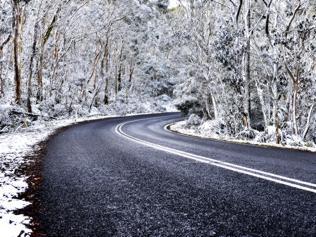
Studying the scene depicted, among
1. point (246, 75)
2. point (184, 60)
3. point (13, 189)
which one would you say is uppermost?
point (184, 60)

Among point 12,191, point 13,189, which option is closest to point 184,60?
point 13,189

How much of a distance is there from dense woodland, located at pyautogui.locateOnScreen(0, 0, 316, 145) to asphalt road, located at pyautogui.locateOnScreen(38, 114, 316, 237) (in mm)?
8028

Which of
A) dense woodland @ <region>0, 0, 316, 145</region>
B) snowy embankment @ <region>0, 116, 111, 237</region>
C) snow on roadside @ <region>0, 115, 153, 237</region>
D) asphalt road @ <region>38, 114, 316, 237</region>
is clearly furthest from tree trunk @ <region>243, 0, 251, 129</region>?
snow on roadside @ <region>0, 115, 153, 237</region>

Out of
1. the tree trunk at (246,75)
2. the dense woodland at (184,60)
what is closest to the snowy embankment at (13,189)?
the dense woodland at (184,60)

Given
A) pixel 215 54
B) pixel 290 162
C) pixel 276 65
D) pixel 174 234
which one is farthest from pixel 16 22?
pixel 174 234

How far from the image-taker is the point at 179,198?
16.2 feet

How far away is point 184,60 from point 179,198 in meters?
29.6

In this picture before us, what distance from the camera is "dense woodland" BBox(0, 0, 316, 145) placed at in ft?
54.2

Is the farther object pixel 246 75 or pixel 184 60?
pixel 184 60

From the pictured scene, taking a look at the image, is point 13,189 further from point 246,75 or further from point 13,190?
point 246,75

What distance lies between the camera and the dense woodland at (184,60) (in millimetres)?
16516

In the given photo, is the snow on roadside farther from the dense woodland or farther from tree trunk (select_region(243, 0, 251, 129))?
tree trunk (select_region(243, 0, 251, 129))

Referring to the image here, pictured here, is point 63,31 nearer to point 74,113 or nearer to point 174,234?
point 74,113

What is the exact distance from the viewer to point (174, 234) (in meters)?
3.61
